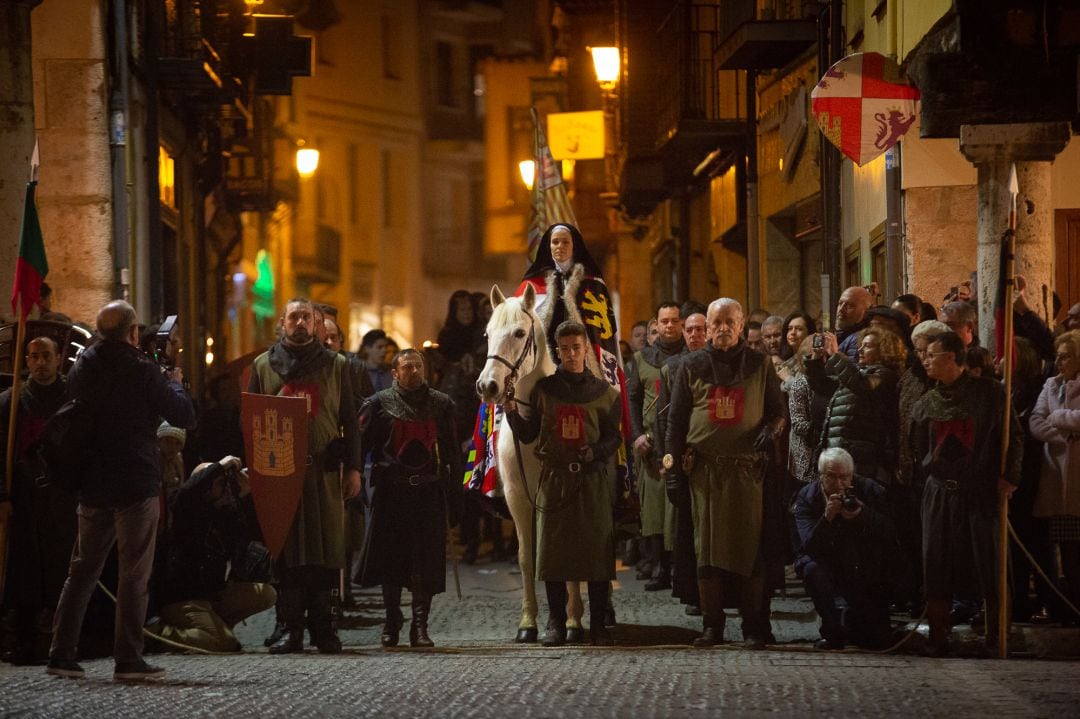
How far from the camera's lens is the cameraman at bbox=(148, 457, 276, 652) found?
12703 millimetres

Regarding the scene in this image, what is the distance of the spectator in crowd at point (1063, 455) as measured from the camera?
473 inches

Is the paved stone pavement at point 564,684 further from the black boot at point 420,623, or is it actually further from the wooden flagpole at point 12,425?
the wooden flagpole at point 12,425

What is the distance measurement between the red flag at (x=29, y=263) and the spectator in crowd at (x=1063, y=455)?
6024 mm

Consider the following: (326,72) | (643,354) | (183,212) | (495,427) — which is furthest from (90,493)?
(326,72)

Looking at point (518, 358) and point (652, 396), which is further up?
point (518, 358)

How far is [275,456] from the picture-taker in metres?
12.3

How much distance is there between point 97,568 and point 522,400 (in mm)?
3190

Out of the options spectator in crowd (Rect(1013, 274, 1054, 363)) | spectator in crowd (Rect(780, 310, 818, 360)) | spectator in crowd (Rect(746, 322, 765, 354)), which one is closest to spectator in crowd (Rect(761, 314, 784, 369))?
spectator in crowd (Rect(746, 322, 765, 354))

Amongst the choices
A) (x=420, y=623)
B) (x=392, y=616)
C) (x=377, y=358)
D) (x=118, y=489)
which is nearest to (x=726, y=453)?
(x=420, y=623)

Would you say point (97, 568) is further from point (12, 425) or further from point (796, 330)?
point (796, 330)

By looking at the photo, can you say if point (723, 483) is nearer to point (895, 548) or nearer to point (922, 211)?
point (895, 548)

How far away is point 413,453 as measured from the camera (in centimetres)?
1295

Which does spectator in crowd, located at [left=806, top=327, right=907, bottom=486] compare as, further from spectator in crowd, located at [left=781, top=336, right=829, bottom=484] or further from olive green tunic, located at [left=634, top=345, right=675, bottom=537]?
olive green tunic, located at [left=634, top=345, right=675, bottom=537]

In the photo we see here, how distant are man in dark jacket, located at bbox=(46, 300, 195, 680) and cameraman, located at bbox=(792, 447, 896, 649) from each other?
3961 mm
